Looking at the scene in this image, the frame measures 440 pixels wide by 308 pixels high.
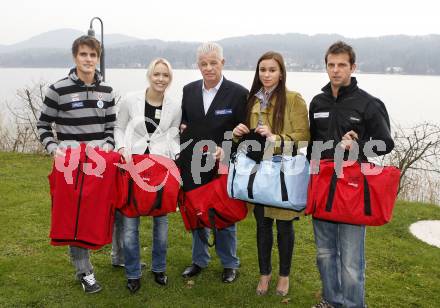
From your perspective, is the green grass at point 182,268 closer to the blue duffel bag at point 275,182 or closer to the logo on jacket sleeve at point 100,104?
the blue duffel bag at point 275,182

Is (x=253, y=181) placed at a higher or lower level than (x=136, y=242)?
higher

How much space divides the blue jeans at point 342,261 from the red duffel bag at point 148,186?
1.22 meters

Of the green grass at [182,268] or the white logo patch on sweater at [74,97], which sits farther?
the green grass at [182,268]

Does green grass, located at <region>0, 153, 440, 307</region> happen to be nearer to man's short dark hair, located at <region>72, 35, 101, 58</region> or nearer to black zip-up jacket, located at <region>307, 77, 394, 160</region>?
black zip-up jacket, located at <region>307, 77, 394, 160</region>

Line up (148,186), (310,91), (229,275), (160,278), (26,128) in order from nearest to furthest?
(148,186) → (160,278) → (229,275) → (26,128) → (310,91)

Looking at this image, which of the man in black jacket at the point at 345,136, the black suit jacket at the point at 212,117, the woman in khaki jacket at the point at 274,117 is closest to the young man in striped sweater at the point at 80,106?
Result: the black suit jacket at the point at 212,117

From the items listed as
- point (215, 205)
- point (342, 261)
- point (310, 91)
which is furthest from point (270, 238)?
point (310, 91)

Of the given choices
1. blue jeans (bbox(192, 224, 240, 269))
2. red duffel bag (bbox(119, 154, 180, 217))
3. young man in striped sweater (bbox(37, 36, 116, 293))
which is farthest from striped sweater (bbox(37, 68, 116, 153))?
blue jeans (bbox(192, 224, 240, 269))

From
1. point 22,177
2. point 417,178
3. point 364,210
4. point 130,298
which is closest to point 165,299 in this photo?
point 130,298

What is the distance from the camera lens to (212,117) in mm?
3877

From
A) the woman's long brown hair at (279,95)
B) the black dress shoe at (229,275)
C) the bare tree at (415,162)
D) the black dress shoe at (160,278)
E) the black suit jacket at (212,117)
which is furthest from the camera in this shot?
the bare tree at (415,162)

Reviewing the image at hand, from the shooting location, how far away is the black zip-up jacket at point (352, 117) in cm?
317

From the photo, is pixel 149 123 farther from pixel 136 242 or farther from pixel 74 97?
pixel 136 242

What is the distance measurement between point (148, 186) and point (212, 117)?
80 centimetres
